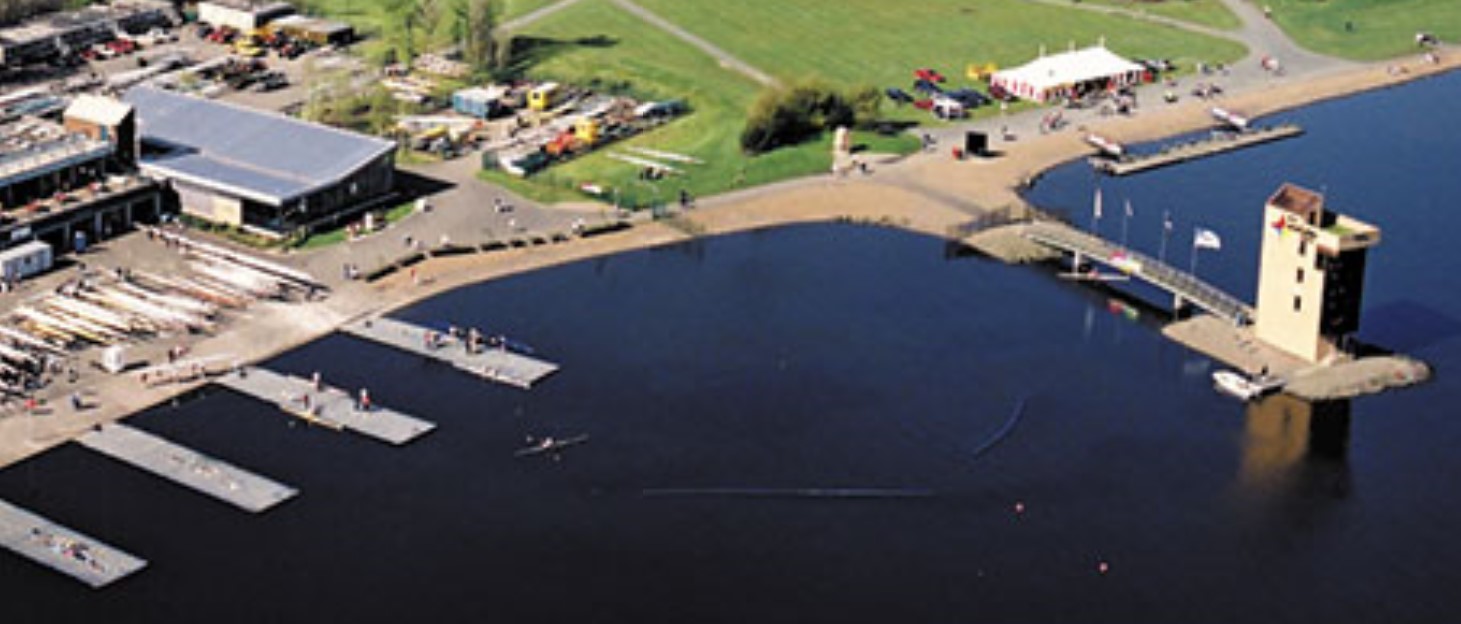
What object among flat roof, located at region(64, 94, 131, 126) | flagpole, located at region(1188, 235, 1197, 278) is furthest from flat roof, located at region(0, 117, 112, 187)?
flagpole, located at region(1188, 235, 1197, 278)

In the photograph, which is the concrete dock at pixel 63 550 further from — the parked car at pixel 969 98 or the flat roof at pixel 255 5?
the flat roof at pixel 255 5

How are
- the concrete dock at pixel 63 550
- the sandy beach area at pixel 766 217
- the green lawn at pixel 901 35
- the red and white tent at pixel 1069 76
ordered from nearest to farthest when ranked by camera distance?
the concrete dock at pixel 63 550, the sandy beach area at pixel 766 217, the red and white tent at pixel 1069 76, the green lawn at pixel 901 35

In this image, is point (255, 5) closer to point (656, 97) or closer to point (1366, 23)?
point (656, 97)

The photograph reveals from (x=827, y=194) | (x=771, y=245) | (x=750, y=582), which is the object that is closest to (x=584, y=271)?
(x=771, y=245)

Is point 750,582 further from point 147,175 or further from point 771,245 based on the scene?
point 147,175

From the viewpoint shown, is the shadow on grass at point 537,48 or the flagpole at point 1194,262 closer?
the flagpole at point 1194,262

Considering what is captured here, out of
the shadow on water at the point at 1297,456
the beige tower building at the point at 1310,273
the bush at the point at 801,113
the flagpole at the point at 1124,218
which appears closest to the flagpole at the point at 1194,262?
the flagpole at the point at 1124,218

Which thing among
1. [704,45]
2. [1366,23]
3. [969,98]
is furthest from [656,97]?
[1366,23]

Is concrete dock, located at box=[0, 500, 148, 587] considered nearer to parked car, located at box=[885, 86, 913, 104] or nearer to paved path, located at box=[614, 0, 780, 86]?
paved path, located at box=[614, 0, 780, 86]
